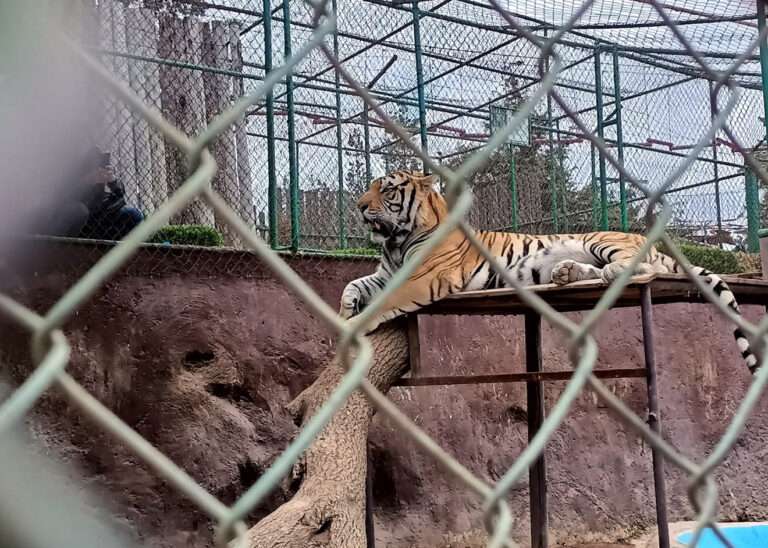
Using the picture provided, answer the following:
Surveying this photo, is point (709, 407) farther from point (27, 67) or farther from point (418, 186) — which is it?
point (27, 67)

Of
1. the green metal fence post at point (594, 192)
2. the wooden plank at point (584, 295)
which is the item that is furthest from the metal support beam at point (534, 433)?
the green metal fence post at point (594, 192)

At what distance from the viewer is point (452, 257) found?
449 cm

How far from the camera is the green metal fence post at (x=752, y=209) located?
29.6 feet

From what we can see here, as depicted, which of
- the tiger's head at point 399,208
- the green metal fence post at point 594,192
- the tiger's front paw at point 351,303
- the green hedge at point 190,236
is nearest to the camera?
the tiger's front paw at point 351,303

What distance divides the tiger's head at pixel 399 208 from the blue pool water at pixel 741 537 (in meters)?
2.71

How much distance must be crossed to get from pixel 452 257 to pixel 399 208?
56 cm

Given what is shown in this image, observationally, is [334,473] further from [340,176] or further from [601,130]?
[601,130]

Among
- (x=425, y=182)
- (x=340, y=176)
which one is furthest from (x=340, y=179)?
(x=425, y=182)

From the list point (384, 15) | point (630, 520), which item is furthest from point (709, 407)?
point (384, 15)

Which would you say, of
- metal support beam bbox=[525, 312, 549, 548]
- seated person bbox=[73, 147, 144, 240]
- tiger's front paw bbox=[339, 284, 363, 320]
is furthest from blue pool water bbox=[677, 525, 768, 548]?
seated person bbox=[73, 147, 144, 240]

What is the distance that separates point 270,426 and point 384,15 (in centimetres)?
473

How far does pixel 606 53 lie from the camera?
8.89 metres

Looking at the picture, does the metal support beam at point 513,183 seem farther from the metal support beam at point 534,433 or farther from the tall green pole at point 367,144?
the metal support beam at point 534,433

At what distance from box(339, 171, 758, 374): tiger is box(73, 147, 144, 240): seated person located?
4.69 ft
